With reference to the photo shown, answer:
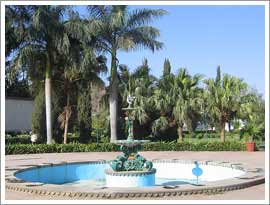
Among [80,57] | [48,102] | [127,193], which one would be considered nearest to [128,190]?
[127,193]

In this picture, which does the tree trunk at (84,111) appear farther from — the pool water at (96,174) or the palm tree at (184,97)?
the pool water at (96,174)

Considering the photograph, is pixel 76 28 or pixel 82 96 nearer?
pixel 76 28

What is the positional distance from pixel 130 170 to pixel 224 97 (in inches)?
551

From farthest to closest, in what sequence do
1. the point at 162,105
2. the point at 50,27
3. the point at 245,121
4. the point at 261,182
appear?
1. the point at 245,121
2. the point at 162,105
3. the point at 50,27
4. the point at 261,182

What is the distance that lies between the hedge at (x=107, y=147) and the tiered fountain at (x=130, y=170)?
8982mm

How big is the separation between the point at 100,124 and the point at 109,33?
31.4ft

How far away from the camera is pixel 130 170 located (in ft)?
40.3

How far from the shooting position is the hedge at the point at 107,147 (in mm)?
21703

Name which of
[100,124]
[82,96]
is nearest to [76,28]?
[82,96]

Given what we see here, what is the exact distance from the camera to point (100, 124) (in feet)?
101

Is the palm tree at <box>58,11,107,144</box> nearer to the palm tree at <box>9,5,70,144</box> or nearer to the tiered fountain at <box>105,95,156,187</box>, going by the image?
the palm tree at <box>9,5,70,144</box>

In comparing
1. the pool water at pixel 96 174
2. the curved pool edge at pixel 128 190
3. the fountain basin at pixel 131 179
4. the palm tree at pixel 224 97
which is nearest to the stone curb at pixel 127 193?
the curved pool edge at pixel 128 190

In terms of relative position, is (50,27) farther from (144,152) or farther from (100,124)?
(100,124)

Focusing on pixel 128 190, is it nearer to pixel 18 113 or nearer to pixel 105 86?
pixel 105 86
